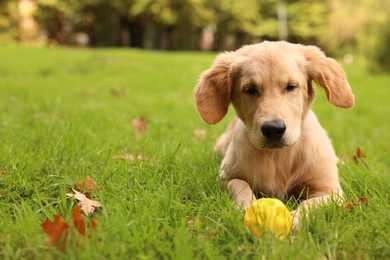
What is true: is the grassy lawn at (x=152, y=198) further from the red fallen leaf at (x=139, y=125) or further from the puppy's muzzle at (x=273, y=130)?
the puppy's muzzle at (x=273, y=130)

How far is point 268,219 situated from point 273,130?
642 millimetres

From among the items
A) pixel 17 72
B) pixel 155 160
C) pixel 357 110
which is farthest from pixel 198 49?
pixel 155 160

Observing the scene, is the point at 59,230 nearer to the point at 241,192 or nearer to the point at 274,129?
the point at 241,192

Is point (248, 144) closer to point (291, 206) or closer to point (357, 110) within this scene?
point (291, 206)

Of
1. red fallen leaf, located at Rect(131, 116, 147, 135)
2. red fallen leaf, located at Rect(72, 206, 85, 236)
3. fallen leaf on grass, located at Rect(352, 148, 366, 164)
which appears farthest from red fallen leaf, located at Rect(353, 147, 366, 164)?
red fallen leaf, located at Rect(72, 206, 85, 236)

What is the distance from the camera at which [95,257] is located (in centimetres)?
178

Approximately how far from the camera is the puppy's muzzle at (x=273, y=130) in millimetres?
2520

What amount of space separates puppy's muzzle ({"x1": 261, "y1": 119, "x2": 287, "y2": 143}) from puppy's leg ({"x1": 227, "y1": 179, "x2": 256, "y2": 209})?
1.13ft

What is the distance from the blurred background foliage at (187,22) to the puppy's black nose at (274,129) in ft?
88.2

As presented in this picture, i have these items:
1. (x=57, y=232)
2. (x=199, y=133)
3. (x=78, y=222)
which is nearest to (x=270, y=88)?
→ (x=78, y=222)

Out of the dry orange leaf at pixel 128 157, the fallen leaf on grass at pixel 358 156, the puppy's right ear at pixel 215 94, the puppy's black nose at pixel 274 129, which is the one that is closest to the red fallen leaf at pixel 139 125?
the dry orange leaf at pixel 128 157

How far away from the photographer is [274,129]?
2.53m

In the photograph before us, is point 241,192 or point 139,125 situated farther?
point 139,125

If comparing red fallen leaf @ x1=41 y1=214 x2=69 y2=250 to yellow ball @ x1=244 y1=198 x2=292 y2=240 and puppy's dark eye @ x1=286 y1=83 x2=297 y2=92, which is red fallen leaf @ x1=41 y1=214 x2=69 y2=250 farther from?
puppy's dark eye @ x1=286 y1=83 x2=297 y2=92
